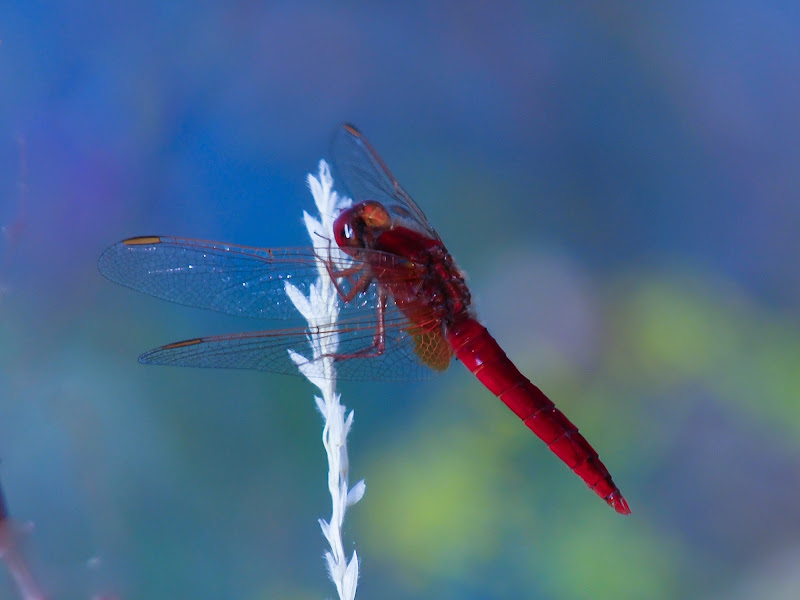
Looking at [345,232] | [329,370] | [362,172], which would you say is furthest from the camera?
[362,172]

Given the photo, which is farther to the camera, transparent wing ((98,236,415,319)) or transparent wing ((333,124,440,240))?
transparent wing ((333,124,440,240))

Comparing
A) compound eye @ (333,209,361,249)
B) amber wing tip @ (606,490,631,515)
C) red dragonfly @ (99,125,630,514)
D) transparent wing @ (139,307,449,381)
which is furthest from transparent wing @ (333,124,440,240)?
amber wing tip @ (606,490,631,515)

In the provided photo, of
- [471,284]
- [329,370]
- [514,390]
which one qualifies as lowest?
[514,390]

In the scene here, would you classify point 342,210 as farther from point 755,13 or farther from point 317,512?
point 755,13

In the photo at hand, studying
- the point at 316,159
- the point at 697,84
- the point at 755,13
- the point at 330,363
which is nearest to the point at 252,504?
the point at 330,363

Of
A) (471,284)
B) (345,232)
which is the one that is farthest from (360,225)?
(471,284)

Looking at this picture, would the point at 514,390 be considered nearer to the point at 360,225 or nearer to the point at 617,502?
the point at 617,502

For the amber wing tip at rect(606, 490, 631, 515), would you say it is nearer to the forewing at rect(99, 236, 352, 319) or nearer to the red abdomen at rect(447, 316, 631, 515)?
the red abdomen at rect(447, 316, 631, 515)
